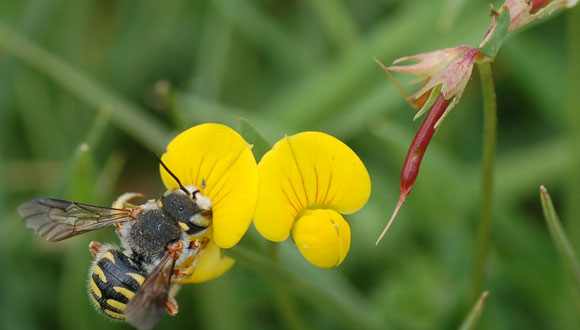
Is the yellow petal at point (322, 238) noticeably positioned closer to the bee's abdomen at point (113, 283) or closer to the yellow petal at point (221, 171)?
the yellow petal at point (221, 171)

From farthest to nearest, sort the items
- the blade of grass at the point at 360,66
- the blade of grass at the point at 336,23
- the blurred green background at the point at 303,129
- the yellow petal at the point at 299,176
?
the blade of grass at the point at 336,23 → the blade of grass at the point at 360,66 → the blurred green background at the point at 303,129 → the yellow petal at the point at 299,176

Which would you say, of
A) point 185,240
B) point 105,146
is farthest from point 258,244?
point 105,146

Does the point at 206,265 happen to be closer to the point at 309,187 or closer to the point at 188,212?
the point at 188,212

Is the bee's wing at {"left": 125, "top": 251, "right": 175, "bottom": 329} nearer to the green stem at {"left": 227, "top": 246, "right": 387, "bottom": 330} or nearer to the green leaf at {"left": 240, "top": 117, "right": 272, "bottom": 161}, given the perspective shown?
the green stem at {"left": 227, "top": 246, "right": 387, "bottom": 330}

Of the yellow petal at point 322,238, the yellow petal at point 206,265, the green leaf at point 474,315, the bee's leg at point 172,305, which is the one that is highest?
the yellow petal at point 322,238

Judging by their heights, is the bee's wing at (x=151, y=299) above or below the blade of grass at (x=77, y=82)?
below

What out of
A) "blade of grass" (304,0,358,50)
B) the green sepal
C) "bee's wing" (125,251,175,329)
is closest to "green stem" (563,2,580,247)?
"blade of grass" (304,0,358,50)

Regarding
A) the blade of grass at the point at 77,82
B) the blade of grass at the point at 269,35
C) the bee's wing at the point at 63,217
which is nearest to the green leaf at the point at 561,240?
the bee's wing at the point at 63,217

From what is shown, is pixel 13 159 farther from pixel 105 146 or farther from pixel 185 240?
pixel 185 240
